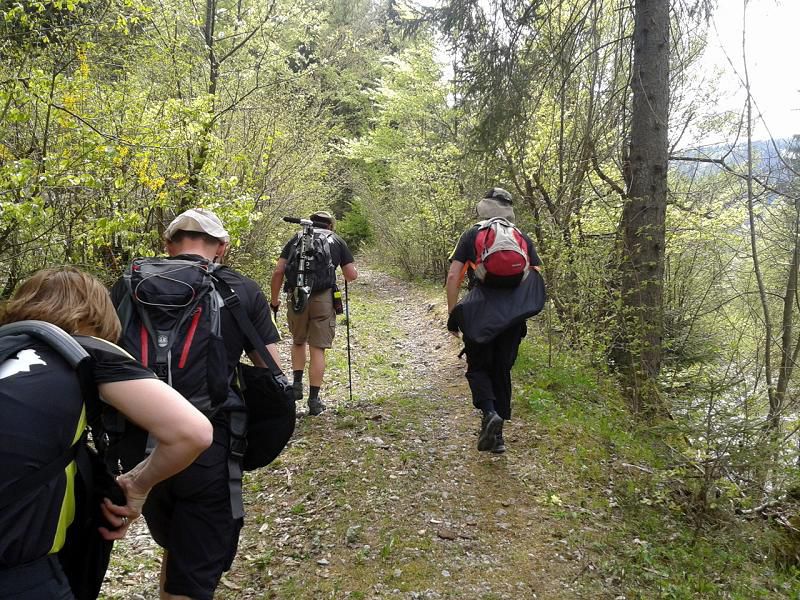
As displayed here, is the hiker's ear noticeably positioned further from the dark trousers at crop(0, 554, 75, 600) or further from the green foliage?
the green foliage

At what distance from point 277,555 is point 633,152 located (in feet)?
17.8

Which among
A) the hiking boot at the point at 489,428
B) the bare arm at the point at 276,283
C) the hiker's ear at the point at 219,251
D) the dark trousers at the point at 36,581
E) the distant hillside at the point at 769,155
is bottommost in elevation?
the hiking boot at the point at 489,428

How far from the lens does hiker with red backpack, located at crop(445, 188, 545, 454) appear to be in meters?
4.59

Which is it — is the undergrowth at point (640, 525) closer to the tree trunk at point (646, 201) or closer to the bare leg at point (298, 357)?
the tree trunk at point (646, 201)

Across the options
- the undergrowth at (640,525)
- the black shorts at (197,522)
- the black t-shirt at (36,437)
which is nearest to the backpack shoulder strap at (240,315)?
the black shorts at (197,522)

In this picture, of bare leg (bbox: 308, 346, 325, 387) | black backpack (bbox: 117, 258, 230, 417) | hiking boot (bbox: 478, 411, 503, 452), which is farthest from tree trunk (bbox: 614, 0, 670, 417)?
black backpack (bbox: 117, 258, 230, 417)

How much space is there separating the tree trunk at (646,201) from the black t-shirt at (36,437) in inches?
222

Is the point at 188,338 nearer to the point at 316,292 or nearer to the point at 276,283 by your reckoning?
the point at 276,283

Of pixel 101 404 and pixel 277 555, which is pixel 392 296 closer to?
pixel 277 555

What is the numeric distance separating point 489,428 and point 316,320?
2203 mm

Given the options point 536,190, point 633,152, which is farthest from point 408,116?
point 633,152

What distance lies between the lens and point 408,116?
16.4m

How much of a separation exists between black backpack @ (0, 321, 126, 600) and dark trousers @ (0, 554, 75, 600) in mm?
88

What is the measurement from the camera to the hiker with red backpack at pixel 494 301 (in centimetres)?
459
